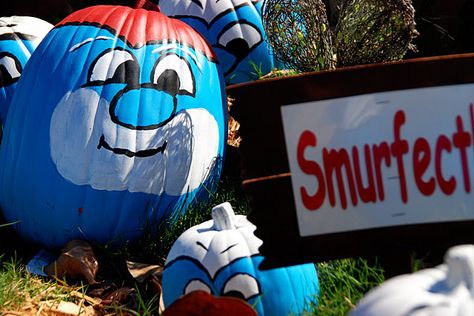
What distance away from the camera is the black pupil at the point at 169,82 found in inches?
148

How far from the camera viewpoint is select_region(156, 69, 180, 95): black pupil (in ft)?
12.3

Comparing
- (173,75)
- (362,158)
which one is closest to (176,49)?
(173,75)

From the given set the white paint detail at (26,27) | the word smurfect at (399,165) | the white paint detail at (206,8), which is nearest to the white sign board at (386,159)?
the word smurfect at (399,165)

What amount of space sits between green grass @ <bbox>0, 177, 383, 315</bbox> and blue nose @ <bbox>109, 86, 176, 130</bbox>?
448 mm

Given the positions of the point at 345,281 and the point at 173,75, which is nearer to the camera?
the point at 345,281

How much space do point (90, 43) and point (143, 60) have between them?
255mm

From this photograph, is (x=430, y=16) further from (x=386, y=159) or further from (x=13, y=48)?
(x=386, y=159)

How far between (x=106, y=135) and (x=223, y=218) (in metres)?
0.89

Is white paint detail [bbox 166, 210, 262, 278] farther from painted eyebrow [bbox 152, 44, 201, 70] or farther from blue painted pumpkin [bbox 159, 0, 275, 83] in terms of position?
blue painted pumpkin [bbox 159, 0, 275, 83]

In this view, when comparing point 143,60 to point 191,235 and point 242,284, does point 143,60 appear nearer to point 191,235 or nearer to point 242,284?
point 191,235

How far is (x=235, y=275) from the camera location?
2840mm

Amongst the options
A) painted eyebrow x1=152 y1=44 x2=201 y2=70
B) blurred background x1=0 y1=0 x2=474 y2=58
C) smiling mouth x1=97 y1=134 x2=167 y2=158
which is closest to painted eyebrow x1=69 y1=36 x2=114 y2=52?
painted eyebrow x1=152 y1=44 x2=201 y2=70

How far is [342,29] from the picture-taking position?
4363mm

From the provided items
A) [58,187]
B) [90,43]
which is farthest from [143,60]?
[58,187]
